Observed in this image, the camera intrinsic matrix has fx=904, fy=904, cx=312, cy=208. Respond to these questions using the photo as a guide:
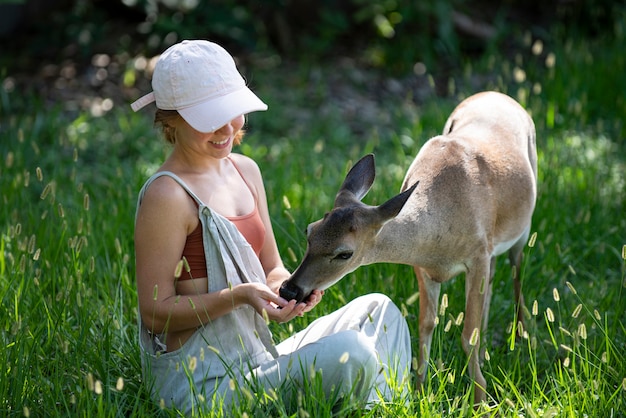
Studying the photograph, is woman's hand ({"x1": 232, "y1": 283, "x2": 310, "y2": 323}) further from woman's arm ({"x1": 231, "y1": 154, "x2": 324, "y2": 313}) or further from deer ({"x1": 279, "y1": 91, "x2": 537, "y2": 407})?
woman's arm ({"x1": 231, "y1": 154, "x2": 324, "y2": 313})

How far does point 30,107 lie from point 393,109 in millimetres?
2947

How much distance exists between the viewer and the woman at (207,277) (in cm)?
320

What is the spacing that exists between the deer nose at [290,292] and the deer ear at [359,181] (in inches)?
17.0

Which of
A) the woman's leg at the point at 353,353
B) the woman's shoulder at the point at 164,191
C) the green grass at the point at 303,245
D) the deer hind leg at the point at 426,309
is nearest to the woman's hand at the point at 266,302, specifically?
the woman's leg at the point at 353,353

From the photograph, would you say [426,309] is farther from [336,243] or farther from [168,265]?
[168,265]

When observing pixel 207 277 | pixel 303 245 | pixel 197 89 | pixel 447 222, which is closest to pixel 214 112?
pixel 197 89

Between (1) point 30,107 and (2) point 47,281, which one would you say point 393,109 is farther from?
(2) point 47,281

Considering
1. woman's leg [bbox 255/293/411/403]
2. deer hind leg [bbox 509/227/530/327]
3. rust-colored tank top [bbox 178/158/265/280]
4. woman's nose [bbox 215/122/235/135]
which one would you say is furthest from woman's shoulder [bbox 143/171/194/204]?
deer hind leg [bbox 509/227/530/327]

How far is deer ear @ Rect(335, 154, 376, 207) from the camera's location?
3461 millimetres

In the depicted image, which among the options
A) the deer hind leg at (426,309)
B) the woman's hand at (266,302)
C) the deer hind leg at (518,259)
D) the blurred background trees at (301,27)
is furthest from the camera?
the blurred background trees at (301,27)

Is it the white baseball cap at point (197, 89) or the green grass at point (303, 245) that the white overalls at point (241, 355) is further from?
the white baseball cap at point (197, 89)

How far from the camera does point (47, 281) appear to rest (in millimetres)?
4055

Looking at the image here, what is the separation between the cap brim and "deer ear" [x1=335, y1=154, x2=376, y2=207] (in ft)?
1.61

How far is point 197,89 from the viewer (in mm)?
3199
